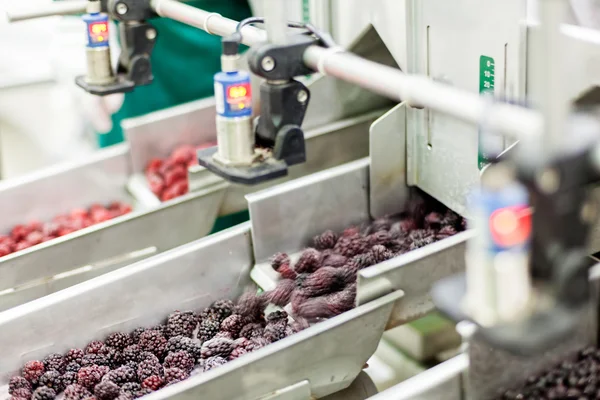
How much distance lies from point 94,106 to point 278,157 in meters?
1.57

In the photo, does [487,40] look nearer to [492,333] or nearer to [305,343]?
[305,343]

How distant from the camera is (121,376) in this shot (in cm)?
172

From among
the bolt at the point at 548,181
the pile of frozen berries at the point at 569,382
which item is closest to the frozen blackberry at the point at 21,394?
the pile of frozen berries at the point at 569,382

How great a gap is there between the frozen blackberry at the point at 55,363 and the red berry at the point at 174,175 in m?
0.79

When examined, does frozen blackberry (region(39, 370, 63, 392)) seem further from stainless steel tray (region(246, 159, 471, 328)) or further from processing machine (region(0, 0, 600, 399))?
stainless steel tray (region(246, 159, 471, 328))

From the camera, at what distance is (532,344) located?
0.88 metres

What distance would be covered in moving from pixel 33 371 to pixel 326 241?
2.44 feet

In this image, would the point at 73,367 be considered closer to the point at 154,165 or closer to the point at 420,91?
the point at 154,165

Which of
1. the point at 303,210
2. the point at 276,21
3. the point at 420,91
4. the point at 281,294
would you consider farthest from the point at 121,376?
the point at 420,91

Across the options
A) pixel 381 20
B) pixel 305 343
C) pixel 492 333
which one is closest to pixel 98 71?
pixel 381 20

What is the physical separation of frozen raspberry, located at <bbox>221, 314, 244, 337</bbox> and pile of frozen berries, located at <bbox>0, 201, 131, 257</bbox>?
75 centimetres

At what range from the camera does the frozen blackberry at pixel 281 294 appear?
1866mm

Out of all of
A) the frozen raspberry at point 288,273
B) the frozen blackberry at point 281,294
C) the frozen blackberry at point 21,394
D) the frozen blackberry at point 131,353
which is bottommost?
the frozen blackberry at point 21,394

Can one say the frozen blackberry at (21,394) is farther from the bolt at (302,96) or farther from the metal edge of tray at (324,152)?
the bolt at (302,96)
